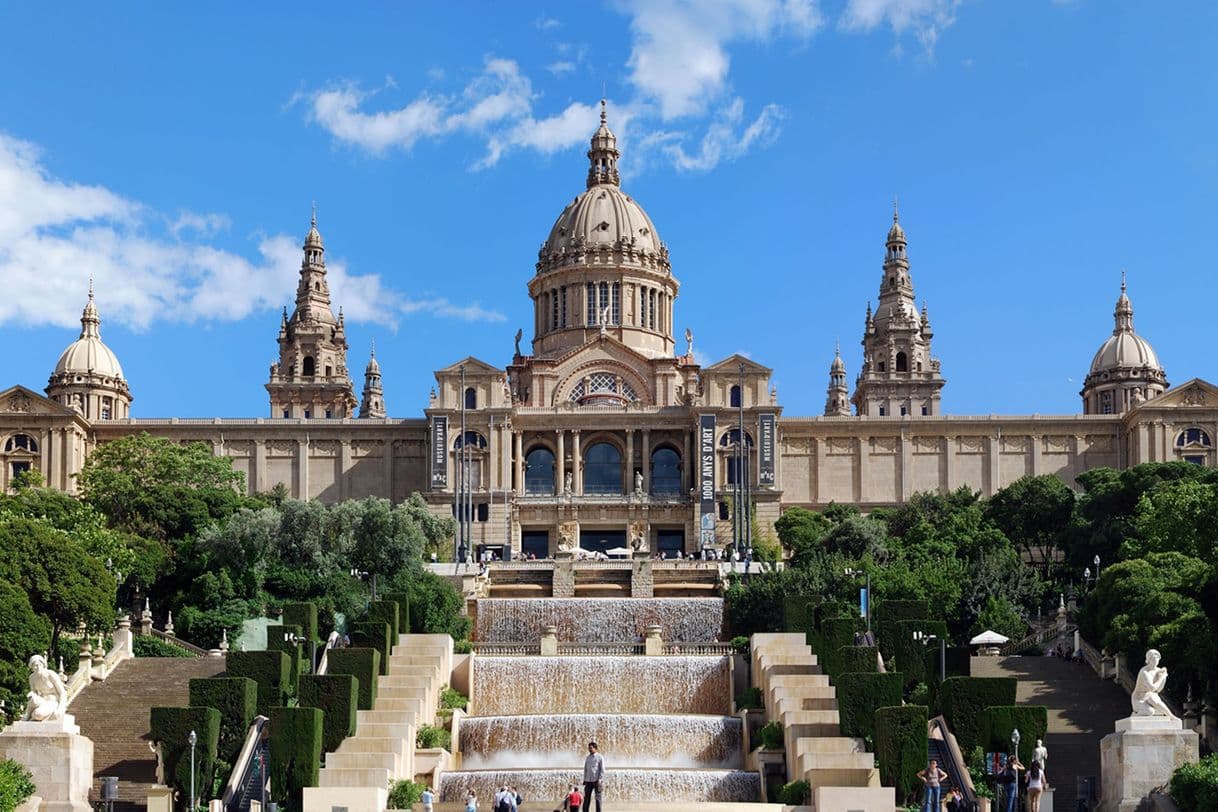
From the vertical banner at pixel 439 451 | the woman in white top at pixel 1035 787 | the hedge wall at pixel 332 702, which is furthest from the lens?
the vertical banner at pixel 439 451

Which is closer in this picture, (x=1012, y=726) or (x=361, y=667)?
(x=1012, y=726)

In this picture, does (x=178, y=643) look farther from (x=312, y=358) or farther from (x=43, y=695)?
(x=312, y=358)

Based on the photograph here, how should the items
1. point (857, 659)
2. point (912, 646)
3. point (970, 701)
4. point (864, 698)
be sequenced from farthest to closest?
point (912, 646)
point (857, 659)
point (864, 698)
point (970, 701)

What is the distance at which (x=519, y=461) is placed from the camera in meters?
104

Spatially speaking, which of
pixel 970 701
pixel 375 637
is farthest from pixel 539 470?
pixel 970 701

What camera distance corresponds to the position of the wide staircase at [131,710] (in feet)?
163

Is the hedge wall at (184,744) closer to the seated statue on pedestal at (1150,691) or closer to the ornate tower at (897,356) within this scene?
the seated statue on pedestal at (1150,691)

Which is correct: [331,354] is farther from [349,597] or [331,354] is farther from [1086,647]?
[1086,647]

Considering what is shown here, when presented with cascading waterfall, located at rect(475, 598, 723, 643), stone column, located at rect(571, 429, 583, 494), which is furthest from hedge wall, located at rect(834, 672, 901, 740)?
stone column, located at rect(571, 429, 583, 494)

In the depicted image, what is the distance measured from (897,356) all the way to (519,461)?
34150 millimetres

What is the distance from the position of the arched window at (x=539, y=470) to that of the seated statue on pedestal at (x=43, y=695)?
59604 mm

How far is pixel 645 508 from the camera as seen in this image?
102 meters

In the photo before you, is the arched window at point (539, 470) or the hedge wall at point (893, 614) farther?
the arched window at point (539, 470)

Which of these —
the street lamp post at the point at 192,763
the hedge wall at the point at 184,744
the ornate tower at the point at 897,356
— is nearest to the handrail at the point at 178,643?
the hedge wall at the point at 184,744
